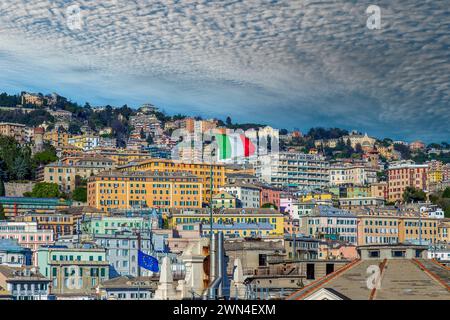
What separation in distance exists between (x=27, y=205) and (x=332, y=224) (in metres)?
14.6

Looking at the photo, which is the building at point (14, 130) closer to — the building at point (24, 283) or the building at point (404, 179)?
the building at point (404, 179)

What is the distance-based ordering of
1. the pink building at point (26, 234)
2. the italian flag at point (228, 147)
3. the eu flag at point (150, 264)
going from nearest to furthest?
the italian flag at point (228, 147) → the eu flag at point (150, 264) → the pink building at point (26, 234)

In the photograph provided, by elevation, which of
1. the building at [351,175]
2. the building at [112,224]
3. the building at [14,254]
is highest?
the building at [351,175]

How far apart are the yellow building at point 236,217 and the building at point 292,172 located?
22.2 m

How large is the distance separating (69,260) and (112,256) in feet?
9.54

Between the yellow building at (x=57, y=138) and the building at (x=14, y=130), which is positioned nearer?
the building at (x=14, y=130)

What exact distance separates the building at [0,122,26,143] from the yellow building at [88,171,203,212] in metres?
28.8

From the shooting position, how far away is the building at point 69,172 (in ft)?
232

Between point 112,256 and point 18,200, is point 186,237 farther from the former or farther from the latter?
point 18,200

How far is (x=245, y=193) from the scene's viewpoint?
67938mm

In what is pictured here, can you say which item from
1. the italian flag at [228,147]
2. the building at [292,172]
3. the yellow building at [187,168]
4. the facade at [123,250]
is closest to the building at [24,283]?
the italian flag at [228,147]

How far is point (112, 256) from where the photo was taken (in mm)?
45000

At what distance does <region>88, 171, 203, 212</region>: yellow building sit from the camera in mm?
63875
